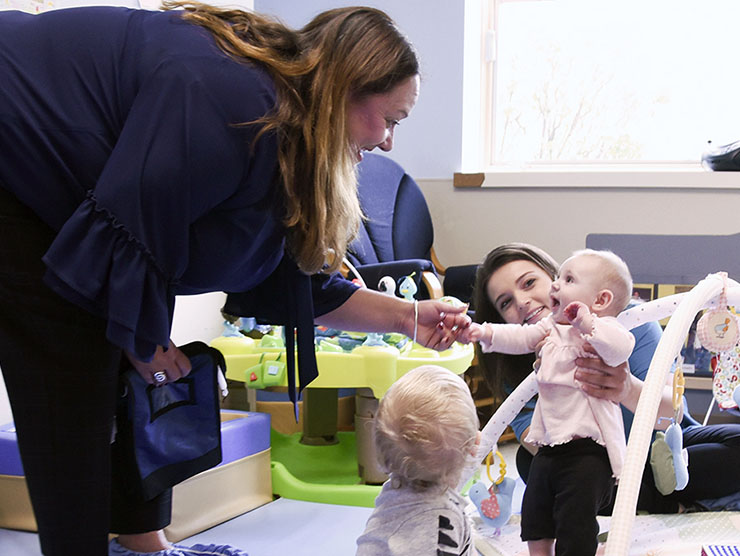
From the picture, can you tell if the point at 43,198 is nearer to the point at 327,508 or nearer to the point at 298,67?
the point at 298,67

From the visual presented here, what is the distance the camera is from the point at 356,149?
50.4 inches

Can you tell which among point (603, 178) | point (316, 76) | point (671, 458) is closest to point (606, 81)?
point (603, 178)

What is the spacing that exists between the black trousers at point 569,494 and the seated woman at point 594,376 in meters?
0.12

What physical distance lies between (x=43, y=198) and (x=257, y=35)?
40 centimetres

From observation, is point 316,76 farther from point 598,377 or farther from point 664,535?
point 664,535

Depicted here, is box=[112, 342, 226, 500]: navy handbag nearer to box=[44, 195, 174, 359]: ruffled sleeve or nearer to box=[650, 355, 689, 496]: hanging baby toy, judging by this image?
box=[44, 195, 174, 359]: ruffled sleeve

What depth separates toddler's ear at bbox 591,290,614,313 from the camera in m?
1.43

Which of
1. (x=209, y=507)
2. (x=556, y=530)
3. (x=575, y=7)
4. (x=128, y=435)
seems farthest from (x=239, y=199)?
(x=575, y=7)

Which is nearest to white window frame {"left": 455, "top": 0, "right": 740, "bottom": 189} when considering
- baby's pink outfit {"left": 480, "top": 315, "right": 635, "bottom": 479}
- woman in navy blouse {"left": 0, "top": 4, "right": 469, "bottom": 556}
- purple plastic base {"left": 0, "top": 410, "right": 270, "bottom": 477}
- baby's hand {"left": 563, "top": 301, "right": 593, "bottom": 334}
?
purple plastic base {"left": 0, "top": 410, "right": 270, "bottom": 477}

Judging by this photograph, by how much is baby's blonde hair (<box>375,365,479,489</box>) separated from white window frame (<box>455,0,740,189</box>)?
239 centimetres

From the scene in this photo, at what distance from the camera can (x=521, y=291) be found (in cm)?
169

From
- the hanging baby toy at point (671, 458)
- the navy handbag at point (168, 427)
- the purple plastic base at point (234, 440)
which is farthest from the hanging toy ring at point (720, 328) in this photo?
the purple plastic base at point (234, 440)

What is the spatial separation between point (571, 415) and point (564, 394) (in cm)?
4

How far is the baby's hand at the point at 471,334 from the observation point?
1519 millimetres
